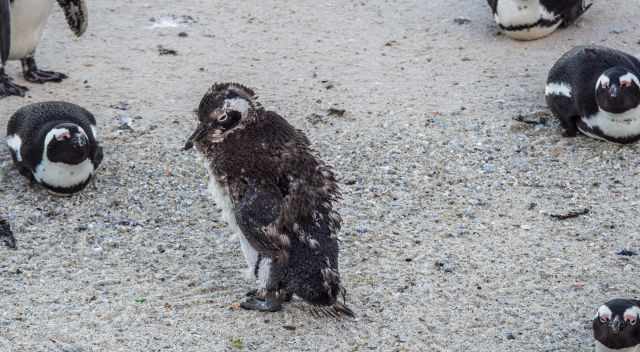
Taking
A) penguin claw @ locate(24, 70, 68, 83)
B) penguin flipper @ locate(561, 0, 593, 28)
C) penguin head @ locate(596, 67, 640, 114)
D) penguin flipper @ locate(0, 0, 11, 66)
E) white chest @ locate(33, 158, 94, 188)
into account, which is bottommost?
penguin claw @ locate(24, 70, 68, 83)

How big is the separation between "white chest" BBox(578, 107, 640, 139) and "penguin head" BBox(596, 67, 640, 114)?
0.15ft

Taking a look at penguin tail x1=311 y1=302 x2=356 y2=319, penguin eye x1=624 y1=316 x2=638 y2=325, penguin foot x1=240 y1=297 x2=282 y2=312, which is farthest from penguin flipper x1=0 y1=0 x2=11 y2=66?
penguin eye x1=624 y1=316 x2=638 y2=325

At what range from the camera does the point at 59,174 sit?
549cm

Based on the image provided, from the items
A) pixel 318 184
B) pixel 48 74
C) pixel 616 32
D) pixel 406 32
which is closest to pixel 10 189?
pixel 48 74

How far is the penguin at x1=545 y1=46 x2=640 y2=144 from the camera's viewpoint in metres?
5.95

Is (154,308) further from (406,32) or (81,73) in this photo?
(406,32)

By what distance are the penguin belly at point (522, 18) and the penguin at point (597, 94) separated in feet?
3.45

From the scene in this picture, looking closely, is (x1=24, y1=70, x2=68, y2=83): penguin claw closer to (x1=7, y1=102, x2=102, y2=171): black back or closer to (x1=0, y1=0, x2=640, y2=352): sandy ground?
(x1=0, y1=0, x2=640, y2=352): sandy ground

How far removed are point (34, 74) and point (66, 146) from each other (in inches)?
64.2

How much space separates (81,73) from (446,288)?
335 cm

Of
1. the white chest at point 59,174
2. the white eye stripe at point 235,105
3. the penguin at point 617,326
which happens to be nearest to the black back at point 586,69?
the penguin at point 617,326

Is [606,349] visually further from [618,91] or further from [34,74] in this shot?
[34,74]

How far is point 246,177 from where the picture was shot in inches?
170

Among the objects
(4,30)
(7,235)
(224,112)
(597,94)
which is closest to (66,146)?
(7,235)
